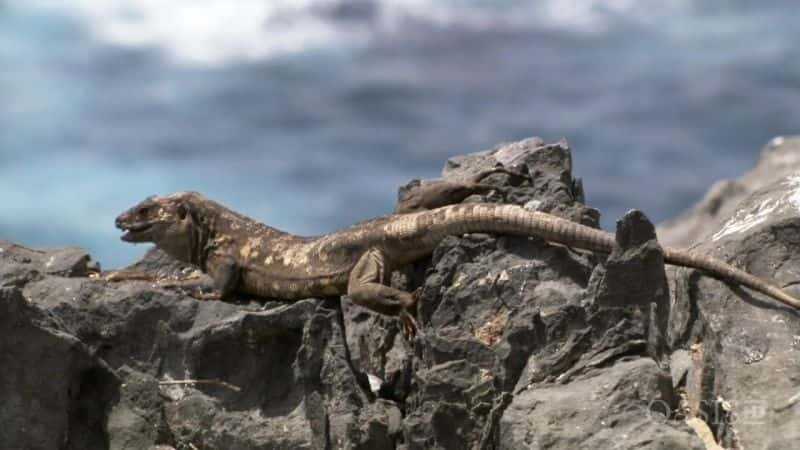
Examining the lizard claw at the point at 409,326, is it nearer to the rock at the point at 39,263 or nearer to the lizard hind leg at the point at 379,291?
the lizard hind leg at the point at 379,291

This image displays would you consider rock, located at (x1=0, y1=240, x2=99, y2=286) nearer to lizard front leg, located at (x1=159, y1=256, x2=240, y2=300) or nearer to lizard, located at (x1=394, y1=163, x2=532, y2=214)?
lizard front leg, located at (x1=159, y1=256, x2=240, y2=300)

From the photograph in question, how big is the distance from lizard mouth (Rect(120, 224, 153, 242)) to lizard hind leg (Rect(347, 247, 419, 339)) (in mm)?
2350

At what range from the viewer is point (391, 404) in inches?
356

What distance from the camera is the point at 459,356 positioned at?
861cm

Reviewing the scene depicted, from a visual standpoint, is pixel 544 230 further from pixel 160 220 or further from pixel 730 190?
pixel 730 190

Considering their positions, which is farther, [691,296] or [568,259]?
[568,259]

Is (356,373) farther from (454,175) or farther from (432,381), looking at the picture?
(454,175)

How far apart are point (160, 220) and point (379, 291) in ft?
9.06

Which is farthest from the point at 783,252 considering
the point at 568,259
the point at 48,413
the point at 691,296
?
the point at 48,413

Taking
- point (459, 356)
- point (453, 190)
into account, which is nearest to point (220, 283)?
point (453, 190)

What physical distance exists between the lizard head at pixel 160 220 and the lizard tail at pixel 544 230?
2.48 m

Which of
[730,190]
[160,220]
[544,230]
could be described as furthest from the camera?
[730,190]

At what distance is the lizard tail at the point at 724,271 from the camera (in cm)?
869

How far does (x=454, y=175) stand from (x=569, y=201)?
4.48 ft
